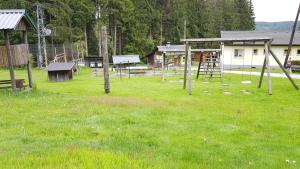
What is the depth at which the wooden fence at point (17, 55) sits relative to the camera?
13.2m

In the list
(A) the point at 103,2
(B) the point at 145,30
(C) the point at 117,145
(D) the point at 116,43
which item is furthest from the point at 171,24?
(C) the point at 117,145

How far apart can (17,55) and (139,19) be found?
37.4 metres

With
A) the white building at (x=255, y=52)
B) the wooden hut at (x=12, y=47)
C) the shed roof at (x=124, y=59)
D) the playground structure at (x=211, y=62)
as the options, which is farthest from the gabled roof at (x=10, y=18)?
the white building at (x=255, y=52)

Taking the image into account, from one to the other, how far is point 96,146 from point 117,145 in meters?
0.39

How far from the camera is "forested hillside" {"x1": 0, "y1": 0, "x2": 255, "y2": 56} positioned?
41.2 m

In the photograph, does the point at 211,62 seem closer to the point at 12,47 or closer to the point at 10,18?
the point at 12,47

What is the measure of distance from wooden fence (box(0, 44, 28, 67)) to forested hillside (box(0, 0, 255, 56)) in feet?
88.6

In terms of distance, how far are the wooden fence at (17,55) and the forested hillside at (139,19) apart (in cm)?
2700

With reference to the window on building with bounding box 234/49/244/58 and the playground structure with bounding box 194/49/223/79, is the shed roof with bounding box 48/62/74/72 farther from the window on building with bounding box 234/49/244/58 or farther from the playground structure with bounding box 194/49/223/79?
the window on building with bounding box 234/49/244/58

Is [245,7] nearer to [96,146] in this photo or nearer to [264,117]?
[264,117]

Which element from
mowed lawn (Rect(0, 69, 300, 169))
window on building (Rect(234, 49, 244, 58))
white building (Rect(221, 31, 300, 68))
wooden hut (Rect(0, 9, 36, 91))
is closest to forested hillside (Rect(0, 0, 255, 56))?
white building (Rect(221, 31, 300, 68))

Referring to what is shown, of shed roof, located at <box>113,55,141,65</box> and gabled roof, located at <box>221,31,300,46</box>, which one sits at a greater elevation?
gabled roof, located at <box>221,31,300,46</box>

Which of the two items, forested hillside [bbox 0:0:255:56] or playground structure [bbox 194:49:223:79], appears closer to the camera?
playground structure [bbox 194:49:223:79]

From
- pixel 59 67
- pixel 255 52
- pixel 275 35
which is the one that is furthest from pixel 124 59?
pixel 275 35
